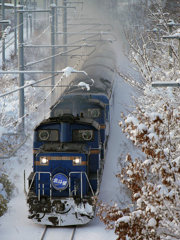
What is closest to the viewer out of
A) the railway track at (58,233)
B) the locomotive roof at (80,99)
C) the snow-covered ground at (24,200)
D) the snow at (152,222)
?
the snow at (152,222)

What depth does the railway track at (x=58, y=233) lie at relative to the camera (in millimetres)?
10211

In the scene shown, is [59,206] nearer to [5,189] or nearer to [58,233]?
[58,233]

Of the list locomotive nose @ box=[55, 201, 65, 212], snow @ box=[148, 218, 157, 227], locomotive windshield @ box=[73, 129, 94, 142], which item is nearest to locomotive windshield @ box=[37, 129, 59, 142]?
locomotive windshield @ box=[73, 129, 94, 142]

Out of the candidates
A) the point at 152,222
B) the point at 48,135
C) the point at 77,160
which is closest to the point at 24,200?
the point at 48,135

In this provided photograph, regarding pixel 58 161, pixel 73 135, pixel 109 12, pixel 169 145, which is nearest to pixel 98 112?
pixel 73 135

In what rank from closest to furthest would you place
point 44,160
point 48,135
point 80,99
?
point 44,160, point 48,135, point 80,99

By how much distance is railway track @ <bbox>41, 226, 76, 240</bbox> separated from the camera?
10211 mm

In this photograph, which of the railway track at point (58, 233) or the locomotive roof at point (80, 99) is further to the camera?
the locomotive roof at point (80, 99)

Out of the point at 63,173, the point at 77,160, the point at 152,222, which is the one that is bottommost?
the point at 152,222

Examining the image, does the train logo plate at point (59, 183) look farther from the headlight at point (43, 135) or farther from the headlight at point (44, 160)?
the headlight at point (43, 135)

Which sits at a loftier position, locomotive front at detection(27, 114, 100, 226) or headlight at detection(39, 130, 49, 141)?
headlight at detection(39, 130, 49, 141)

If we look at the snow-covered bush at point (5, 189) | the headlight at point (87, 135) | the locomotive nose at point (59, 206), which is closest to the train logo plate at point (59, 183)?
the locomotive nose at point (59, 206)

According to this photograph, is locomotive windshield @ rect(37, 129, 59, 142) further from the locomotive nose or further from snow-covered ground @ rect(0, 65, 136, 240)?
snow-covered ground @ rect(0, 65, 136, 240)

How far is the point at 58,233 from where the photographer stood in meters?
10.5
